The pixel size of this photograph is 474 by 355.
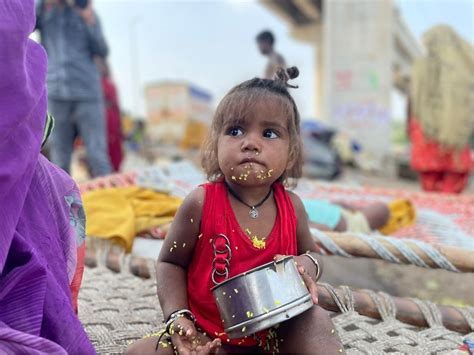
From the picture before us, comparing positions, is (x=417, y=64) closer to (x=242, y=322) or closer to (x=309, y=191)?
(x=309, y=191)

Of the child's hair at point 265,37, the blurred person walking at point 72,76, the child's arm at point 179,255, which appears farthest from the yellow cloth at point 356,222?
the child's hair at point 265,37

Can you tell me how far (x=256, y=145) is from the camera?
1142 millimetres

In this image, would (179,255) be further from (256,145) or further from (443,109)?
(443,109)

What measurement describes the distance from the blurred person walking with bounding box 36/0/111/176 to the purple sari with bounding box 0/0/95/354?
9.44 ft

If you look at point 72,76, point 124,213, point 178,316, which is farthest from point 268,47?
point 178,316

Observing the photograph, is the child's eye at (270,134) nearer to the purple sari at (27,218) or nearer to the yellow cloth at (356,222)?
the purple sari at (27,218)

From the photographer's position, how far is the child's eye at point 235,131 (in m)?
1.19

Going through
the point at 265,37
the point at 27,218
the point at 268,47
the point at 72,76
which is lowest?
the point at 27,218

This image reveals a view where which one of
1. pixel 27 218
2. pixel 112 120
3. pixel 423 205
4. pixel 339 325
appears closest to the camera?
pixel 27 218

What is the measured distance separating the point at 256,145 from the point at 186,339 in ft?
1.54

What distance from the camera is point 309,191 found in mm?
3855

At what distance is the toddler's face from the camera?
1.15 metres

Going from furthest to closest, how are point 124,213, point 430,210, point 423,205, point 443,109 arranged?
point 443,109
point 423,205
point 430,210
point 124,213

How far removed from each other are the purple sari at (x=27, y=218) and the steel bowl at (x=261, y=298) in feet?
0.99
